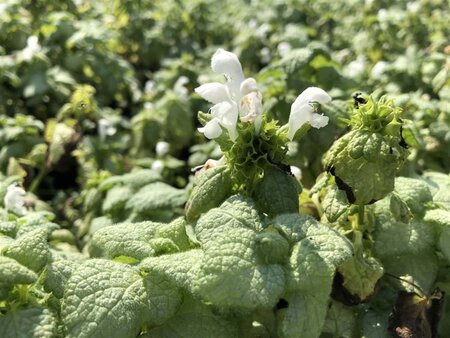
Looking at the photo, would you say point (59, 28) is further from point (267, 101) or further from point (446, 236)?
point (446, 236)

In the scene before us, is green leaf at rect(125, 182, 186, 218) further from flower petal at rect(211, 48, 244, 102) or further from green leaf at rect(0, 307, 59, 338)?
green leaf at rect(0, 307, 59, 338)

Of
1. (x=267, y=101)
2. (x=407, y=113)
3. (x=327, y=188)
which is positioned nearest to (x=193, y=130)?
(x=267, y=101)

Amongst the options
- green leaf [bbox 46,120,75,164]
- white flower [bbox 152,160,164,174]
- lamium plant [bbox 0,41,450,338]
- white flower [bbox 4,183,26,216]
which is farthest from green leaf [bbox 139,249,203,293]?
green leaf [bbox 46,120,75,164]

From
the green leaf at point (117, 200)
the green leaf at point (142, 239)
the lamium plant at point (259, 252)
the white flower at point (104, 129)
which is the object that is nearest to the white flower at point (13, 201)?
the lamium plant at point (259, 252)

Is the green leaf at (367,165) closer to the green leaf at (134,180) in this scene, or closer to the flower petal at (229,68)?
the flower petal at (229,68)

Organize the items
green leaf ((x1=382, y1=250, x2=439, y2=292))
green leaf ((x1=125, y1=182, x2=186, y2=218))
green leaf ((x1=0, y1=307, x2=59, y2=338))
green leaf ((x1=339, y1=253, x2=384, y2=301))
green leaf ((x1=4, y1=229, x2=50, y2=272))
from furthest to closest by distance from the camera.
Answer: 1. green leaf ((x1=125, y1=182, x2=186, y2=218))
2. green leaf ((x1=382, y1=250, x2=439, y2=292))
3. green leaf ((x1=339, y1=253, x2=384, y2=301))
4. green leaf ((x1=4, y1=229, x2=50, y2=272))
5. green leaf ((x1=0, y1=307, x2=59, y2=338))

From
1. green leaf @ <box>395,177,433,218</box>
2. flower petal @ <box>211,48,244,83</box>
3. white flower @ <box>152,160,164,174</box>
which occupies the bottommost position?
white flower @ <box>152,160,164,174</box>

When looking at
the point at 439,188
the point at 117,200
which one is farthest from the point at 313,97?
the point at 117,200
